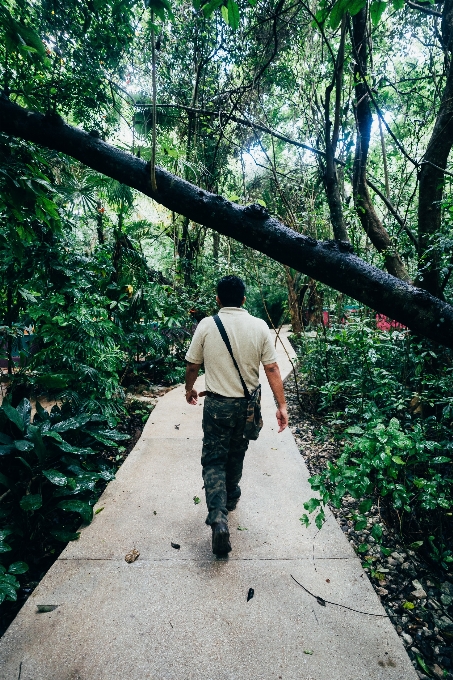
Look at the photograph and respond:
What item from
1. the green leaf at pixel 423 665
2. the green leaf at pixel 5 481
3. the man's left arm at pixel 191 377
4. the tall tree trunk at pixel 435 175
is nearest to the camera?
the green leaf at pixel 423 665

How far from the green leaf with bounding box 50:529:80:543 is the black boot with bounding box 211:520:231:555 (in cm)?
104

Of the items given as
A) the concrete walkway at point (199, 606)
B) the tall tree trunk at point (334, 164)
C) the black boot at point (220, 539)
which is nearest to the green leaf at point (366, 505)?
the concrete walkway at point (199, 606)

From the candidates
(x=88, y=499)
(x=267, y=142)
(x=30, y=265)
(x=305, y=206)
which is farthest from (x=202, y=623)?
(x=267, y=142)

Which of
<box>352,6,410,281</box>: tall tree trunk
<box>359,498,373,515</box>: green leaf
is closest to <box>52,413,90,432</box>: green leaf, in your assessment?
<box>359,498,373,515</box>: green leaf

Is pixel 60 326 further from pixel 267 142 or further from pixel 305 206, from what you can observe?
pixel 267 142

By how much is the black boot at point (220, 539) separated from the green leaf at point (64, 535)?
1.04 meters

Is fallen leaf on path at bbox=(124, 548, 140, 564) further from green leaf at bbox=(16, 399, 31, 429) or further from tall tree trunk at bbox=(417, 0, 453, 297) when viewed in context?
tall tree trunk at bbox=(417, 0, 453, 297)

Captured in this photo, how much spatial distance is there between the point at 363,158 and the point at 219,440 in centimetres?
310

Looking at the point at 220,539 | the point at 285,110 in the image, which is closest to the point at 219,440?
the point at 220,539

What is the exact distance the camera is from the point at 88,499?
290 centimetres

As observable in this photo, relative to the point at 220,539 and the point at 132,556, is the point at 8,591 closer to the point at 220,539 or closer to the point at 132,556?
the point at 132,556

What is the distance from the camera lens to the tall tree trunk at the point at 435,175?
3096 millimetres

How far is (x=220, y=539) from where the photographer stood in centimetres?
227

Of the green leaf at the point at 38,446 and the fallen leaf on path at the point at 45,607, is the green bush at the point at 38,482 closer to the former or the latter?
the green leaf at the point at 38,446
